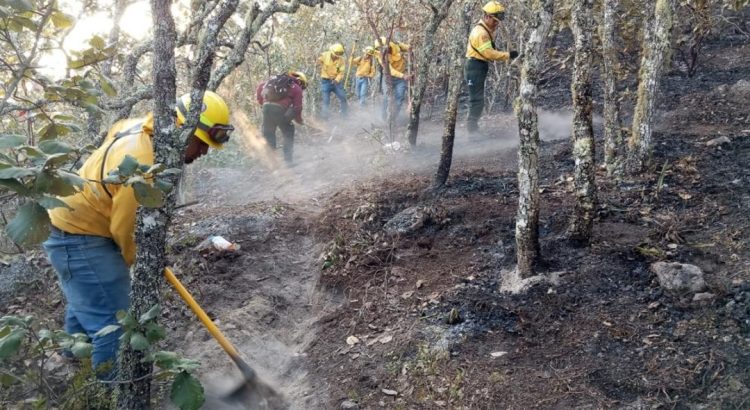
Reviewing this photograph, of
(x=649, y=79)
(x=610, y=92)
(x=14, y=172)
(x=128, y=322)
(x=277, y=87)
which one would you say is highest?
(x=277, y=87)

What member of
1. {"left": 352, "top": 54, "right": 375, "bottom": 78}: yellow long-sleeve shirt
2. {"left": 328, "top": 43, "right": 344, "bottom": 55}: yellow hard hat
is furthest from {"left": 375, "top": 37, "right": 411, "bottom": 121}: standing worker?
{"left": 328, "top": 43, "right": 344, "bottom": 55}: yellow hard hat

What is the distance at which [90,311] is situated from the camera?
3.36 metres

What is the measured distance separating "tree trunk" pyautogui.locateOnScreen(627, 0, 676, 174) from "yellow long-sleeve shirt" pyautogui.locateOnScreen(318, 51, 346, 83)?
25.8ft

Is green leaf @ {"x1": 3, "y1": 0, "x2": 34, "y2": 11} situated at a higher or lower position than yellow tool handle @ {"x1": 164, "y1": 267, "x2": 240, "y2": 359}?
higher

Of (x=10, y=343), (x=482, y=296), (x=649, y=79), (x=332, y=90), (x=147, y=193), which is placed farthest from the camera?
(x=332, y=90)

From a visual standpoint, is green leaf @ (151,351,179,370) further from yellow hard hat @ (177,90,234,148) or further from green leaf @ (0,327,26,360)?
yellow hard hat @ (177,90,234,148)

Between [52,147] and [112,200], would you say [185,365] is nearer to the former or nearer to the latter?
[52,147]

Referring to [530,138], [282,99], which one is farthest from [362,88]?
[530,138]

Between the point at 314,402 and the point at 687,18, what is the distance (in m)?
10.0

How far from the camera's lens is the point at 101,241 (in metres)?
3.35

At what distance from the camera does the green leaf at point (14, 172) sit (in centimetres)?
143

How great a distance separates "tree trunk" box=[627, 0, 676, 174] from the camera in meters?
5.29

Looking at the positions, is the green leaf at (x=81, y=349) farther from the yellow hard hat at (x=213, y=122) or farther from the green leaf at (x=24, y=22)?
the yellow hard hat at (x=213, y=122)

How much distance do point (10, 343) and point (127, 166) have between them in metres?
0.78
